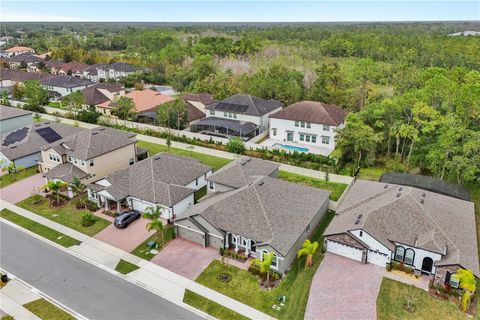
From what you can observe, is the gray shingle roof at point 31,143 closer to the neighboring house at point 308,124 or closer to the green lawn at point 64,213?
the green lawn at point 64,213

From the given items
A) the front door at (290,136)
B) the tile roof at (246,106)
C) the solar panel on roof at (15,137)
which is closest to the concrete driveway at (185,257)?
the front door at (290,136)

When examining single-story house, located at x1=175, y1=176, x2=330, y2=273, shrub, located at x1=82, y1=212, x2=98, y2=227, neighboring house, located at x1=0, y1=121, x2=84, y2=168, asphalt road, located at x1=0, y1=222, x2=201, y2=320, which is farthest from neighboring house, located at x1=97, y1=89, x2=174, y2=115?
single-story house, located at x1=175, y1=176, x2=330, y2=273

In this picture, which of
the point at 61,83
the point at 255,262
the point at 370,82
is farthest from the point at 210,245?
the point at 61,83

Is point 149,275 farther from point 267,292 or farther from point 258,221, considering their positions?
point 258,221

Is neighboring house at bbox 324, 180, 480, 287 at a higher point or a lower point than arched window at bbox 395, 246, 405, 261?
higher

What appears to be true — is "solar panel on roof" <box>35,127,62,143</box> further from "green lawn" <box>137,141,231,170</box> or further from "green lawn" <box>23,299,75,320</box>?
"green lawn" <box>23,299,75,320</box>

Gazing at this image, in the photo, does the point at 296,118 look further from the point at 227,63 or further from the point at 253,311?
the point at 227,63
